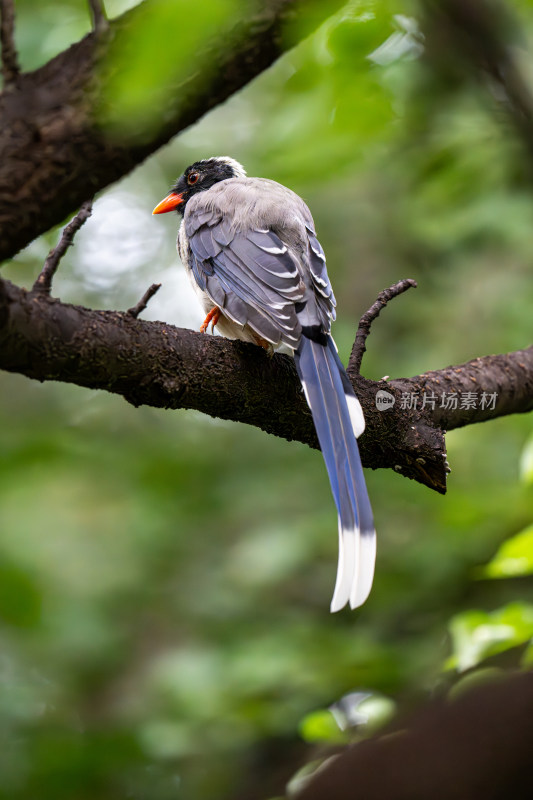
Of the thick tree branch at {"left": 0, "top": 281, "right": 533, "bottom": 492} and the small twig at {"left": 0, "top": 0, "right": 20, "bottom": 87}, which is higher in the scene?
the small twig at {"left": 0, "top": 0, "right": 20, "bottom": 87}

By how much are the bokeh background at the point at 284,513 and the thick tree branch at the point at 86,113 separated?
169mm

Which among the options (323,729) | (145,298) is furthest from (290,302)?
(323,729)

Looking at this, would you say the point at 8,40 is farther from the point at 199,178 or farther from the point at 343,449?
the point at 199,178

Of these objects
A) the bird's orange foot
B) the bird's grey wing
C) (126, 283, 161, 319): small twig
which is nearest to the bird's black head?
the bird's grey wing

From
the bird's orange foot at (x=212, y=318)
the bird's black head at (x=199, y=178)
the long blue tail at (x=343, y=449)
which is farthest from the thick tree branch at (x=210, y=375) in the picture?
the bird's black head at (x=199, y=178)

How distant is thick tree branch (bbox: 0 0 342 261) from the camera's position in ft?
4.54

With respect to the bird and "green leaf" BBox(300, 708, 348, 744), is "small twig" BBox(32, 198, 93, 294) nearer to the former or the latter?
the bird

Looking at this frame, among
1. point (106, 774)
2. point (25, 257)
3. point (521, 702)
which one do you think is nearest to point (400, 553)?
point (106, 774)

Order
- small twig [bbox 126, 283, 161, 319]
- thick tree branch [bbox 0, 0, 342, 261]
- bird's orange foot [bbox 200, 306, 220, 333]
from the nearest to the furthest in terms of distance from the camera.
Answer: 1. thick tree branch [bbox 0, 0, 342, 261]
2. small twig [bbox 126, 283, 161, 319]
3. bird's orange foot [bbox 200, 306, 220, 333]

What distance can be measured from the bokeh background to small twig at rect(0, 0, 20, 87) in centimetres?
33

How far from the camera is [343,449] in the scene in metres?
2.62

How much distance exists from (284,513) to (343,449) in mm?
2634

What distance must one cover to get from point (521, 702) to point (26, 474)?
1.58 metres

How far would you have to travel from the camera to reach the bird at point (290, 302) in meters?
2.53
